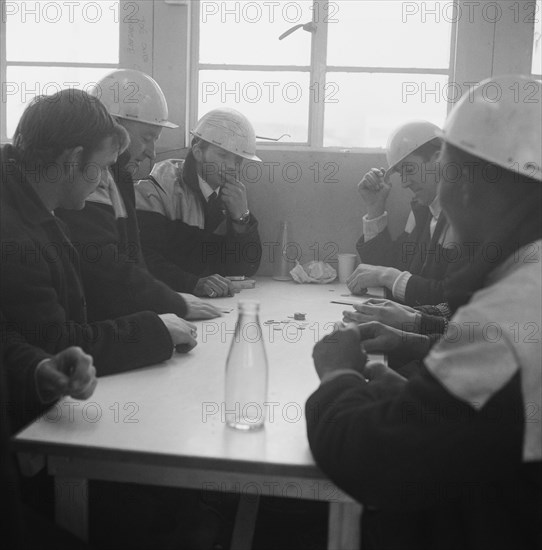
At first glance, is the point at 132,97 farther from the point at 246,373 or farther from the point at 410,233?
the point at 246,373

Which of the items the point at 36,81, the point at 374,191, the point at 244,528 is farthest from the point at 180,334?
the point at 36,81

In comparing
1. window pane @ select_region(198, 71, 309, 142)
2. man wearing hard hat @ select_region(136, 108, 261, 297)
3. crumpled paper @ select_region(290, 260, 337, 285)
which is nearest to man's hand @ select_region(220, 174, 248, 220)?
man wearing hard hat @ select_region(136, 108, 261, 297)

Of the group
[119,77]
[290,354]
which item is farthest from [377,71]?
[290,354]

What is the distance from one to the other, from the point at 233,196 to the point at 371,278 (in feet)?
3.00

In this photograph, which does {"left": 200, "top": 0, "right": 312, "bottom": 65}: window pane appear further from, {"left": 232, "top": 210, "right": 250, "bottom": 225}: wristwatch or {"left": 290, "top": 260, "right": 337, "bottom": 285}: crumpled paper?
{"left": 290, "top": 260, "right": 337, "bottom": 285}: crumpled paper

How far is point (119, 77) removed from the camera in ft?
10.7

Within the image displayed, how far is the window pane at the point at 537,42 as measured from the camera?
13.1 ft

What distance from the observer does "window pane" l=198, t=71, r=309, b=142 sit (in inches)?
166

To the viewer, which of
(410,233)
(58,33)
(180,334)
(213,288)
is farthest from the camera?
(58,33)

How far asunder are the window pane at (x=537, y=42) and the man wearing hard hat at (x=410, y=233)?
120 cm

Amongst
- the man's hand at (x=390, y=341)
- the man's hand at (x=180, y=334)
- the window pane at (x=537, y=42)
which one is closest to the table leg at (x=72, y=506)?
the man's hand at (x=180, y=334)

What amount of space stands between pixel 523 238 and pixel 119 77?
102 inches

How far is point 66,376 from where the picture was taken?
52.0 inches

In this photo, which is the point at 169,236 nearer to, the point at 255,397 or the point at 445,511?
the point at 255,397
